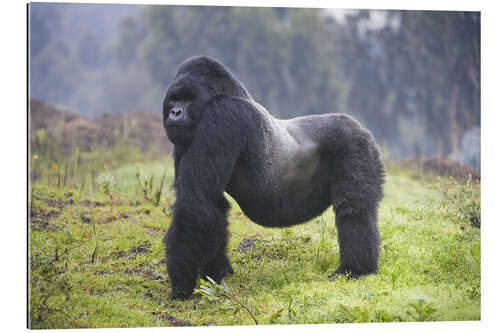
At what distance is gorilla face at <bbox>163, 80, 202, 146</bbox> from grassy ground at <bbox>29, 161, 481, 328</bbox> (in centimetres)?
107

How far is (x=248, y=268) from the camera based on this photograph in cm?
397

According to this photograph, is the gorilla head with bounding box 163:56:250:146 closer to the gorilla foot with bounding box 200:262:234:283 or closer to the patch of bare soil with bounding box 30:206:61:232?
the gorilla foot with bounding box 200:262:234:283

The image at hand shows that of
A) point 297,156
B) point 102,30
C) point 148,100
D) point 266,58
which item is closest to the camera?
point 297,156

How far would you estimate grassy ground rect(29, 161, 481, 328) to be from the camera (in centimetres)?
322

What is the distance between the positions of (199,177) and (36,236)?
133 centimetres

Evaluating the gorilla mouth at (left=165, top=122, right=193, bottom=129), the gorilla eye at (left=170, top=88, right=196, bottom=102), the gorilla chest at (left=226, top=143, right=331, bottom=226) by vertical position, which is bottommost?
the gorilla chest at (left=226, top=143, right=331, bottom=226)

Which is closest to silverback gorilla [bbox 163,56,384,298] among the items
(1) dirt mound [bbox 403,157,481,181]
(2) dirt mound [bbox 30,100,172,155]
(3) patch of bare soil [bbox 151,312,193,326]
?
(3) patch of bare soil [bbox 151,312,193,326]

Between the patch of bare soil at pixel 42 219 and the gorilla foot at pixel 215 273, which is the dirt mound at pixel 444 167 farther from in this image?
the patch of bare soil at pixel 42 219

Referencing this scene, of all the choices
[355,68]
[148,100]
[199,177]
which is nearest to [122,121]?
[148,100]

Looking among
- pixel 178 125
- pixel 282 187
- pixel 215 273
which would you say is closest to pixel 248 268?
pixel 215 273

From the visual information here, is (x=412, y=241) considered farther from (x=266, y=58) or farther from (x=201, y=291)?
(x=266, y=58)

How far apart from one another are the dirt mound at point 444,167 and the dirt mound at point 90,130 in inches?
169

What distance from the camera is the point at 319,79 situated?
7.60m

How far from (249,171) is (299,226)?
149 centimetres
